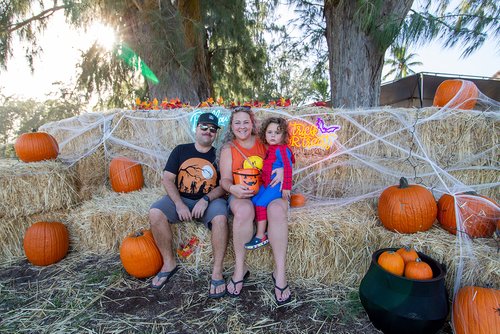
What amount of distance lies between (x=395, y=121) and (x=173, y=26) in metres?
3.33

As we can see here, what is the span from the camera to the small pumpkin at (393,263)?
1651 millimetres

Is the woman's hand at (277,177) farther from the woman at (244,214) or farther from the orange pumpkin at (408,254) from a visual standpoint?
the orange pumpkin at (408,254)

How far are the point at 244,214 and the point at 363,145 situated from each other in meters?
1.46

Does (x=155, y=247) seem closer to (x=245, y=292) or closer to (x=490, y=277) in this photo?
(x=245, y=292)

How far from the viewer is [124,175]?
327 centimetres

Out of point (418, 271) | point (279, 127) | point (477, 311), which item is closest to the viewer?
point (477, 311)

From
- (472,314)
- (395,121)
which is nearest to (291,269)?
(472,314)

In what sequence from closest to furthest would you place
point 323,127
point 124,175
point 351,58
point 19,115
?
point 323,127 → point 124,175 → point 351,58 → point 19,115

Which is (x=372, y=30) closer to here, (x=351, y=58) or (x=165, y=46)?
(x=351, y=58)

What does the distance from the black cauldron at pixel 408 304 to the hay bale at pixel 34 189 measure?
294 centimetres

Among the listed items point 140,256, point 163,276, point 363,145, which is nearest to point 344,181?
point 363,145

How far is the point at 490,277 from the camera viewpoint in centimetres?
164

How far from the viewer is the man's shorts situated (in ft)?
7.14

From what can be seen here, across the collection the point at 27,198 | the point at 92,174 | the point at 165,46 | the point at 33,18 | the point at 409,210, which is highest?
the point at 33,18
